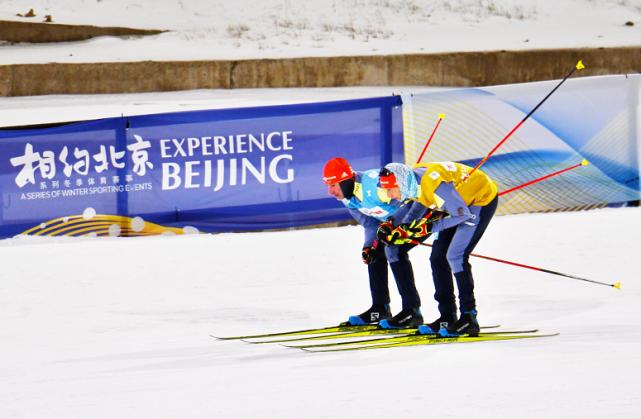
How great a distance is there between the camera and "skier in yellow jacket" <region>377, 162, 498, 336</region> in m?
4.31

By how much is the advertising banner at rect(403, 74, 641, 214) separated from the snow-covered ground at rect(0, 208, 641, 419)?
0.38 meters

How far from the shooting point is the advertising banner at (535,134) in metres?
8.29

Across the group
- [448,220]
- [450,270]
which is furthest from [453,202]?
[450,270]

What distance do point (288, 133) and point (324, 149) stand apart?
1.51ft

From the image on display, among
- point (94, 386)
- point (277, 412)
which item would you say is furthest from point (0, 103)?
point (277, 412)

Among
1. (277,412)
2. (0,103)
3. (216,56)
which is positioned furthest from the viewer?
(216,56)

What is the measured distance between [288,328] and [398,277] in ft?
2.79

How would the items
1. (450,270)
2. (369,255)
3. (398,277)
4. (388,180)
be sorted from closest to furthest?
(388,180) → (450,270) → (369,255) → (398,277)

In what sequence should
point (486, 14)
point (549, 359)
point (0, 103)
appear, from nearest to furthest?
point (549, 359) → point (0, 103) → point (486, 14)

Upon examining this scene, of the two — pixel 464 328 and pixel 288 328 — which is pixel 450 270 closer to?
pixel 464 328

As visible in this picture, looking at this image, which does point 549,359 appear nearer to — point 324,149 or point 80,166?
point 324,149

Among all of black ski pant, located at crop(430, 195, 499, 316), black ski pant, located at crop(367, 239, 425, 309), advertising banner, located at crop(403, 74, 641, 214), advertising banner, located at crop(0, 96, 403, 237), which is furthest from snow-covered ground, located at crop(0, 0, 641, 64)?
black ski pant, located at crop(430, 195, 499, 316)

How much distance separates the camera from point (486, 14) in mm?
17219

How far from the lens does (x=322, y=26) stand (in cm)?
1653
